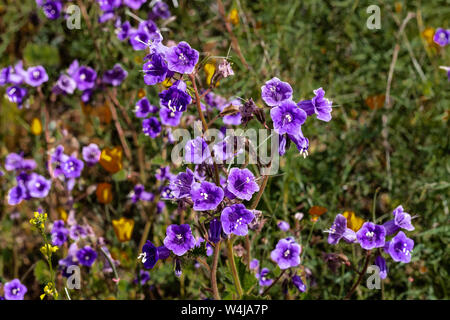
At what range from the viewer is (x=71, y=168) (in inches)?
137

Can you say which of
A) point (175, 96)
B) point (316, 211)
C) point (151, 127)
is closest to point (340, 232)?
point (316, 211)

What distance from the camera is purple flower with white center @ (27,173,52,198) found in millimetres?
3387

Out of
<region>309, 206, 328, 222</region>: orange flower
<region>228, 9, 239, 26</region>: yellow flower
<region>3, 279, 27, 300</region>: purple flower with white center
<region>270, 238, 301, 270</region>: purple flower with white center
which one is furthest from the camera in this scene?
<region>228, 9, 239, 26</region>: yellow flower

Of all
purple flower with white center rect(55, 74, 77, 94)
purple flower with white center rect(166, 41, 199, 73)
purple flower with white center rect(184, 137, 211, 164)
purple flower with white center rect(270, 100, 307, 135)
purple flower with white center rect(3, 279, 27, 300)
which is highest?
purple flower with white center rect(55, 74, 77, 94)

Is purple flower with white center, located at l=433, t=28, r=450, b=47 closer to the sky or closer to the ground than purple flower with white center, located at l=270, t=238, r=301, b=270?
closer to the sky

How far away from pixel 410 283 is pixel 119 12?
2998 millimetres

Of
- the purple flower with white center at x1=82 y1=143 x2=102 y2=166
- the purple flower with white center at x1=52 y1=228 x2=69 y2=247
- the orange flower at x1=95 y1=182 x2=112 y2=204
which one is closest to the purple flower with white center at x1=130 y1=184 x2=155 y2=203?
the orange flower at x1=95 y1=182 x2=112 y2=204

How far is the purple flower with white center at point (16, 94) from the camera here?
3549mm

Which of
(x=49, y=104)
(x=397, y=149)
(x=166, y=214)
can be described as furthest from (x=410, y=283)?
(x=49, y=104)

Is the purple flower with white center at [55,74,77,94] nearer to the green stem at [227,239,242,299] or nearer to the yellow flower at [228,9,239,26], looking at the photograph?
the yellow flower at [228,9,239,26]

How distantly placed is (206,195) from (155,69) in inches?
23.0

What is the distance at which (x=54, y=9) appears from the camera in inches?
150

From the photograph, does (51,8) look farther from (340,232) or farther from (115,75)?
(340,232)

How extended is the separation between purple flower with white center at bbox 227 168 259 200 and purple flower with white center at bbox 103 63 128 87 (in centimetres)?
205
